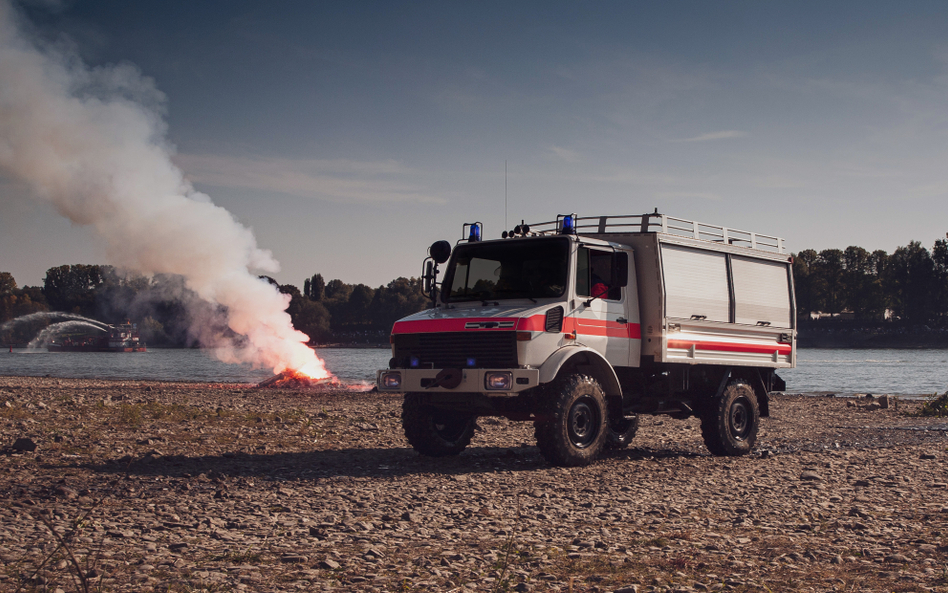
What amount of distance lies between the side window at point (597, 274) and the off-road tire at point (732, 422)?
11.2 ft

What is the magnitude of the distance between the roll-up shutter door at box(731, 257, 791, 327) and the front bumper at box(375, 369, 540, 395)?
210 inches

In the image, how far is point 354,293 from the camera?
179 m

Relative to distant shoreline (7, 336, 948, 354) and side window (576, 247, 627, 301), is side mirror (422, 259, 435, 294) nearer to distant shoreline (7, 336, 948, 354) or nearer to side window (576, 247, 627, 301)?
side window (576, 247, 627, 301)

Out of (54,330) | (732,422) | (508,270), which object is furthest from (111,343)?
(732,422)

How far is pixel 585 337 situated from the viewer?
12.3 m

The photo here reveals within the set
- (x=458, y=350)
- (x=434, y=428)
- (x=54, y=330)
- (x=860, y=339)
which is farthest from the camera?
(x=54, y=330)

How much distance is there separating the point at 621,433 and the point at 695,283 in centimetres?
349

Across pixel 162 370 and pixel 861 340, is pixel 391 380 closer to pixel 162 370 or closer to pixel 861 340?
pixel 162 370

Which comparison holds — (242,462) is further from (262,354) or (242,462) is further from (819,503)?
(262,354)

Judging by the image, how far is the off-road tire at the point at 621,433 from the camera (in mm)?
14950

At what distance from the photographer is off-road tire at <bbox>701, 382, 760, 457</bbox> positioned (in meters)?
14.2

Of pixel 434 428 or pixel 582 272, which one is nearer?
pixel 582 272

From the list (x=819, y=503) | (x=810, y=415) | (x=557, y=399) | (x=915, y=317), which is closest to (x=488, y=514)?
(x=557, y=399)

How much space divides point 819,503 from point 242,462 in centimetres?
864
